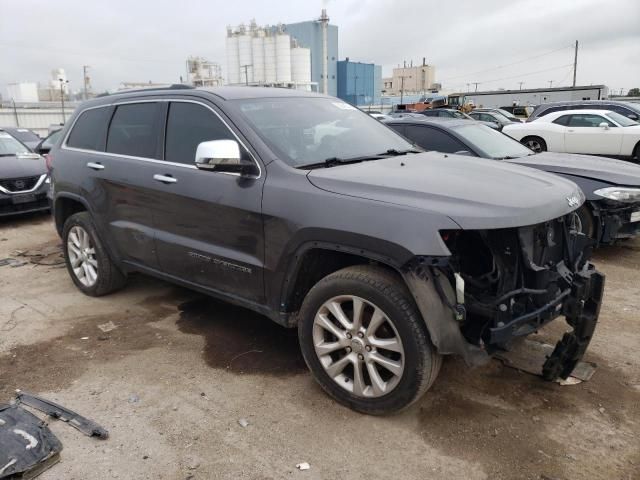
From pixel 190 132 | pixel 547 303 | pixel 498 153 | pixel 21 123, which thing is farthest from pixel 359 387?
pixel 21 123

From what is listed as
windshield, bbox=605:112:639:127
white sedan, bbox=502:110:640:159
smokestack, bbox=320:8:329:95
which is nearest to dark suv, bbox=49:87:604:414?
white sedan, bbox=502:110:640:159

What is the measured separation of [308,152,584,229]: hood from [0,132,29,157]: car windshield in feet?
26.7

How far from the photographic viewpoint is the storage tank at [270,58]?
57.4m

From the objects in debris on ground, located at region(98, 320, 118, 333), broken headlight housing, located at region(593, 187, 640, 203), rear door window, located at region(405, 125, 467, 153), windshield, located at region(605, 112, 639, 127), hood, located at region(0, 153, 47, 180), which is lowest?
debris on ground, located at region(98, 320, 118, 333)

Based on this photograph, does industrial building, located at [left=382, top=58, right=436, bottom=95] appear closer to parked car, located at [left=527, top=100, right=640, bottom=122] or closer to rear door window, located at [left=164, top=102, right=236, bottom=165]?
parked car, located at [left=527, top=100, right=640, bottom=122]

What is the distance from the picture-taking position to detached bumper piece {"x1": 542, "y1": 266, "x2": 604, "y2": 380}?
118 inches

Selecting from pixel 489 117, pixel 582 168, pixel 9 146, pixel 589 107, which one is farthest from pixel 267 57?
pixel 582 168

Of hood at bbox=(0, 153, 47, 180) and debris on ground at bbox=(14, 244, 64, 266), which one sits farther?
hood at bbox=(0, 153, 47, 180)

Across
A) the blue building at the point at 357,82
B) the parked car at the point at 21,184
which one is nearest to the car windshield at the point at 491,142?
the parked car at the point at 21,184

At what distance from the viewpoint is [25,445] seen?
2.77 metres

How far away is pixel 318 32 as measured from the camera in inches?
2495

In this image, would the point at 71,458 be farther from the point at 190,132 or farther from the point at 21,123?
the point at 21,123

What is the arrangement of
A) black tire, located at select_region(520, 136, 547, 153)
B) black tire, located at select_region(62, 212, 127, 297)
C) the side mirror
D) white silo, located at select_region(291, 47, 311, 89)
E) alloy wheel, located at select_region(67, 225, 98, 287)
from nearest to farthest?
the side mirror < black tire, located at select_region(62, 212, 127, 297) < alloy wheel, located at select_region(67, 225, 98, 287) < black tire, located at select_region(520, 136, 547, 153) < white silo, located at select_region(291, 47, 311, 89)

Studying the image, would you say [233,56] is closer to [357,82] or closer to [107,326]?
[357,82]
